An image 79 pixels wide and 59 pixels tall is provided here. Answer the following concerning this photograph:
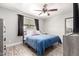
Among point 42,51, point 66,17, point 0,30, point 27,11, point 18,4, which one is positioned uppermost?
point 18,4

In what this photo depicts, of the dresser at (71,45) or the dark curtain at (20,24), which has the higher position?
the dark curtain at (20,24)

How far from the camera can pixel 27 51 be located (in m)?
1.42

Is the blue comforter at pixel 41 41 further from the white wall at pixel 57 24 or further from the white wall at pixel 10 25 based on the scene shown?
the white wall at pixel 10 25

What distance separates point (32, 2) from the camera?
138 centimetres

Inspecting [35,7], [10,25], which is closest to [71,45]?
[35,7]

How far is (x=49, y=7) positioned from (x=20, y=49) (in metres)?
0.95

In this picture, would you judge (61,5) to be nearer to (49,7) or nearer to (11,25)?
(49,7)

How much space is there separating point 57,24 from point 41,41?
446 mm

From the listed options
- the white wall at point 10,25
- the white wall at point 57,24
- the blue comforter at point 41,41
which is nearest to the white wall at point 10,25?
the white wall at point 10,25

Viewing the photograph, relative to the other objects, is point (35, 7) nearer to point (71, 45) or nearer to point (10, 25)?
point (10, 25)

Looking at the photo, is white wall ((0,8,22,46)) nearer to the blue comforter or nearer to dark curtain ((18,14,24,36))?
dark curtain ((18,14,24,36))

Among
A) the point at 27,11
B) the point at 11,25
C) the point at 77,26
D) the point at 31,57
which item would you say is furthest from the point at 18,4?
the point at 77,26

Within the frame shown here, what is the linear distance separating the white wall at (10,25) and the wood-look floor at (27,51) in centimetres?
11

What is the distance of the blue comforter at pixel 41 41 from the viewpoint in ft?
4.56
